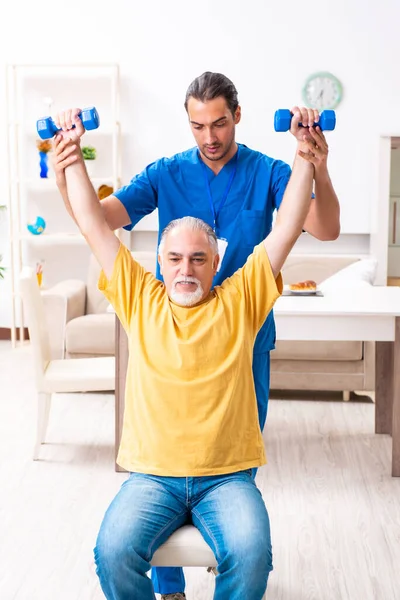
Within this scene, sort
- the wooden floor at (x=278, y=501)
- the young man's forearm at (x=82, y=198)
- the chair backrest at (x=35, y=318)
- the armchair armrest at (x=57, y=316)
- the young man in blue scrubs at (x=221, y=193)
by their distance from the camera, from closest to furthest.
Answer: the young man's forearm at (x=82, y=198)
the young man in blue scrubs at (x=221, y=193)
the wooden floor at (x=278, y=501)
the chair backrest at (x=35, y=318)
the armchair armrest at (x=57, y=316)

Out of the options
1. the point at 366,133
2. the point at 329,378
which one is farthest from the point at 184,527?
the point at 366,133

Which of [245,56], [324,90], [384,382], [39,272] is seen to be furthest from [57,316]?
[324,90]

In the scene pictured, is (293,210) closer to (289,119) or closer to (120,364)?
(289,119)

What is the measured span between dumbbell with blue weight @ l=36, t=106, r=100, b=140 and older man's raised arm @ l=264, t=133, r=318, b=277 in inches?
17.2

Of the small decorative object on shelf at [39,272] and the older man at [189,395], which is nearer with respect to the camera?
the older man at [189,395]

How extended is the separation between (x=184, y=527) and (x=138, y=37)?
459cm

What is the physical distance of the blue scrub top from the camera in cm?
208

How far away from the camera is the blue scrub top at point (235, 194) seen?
208cm

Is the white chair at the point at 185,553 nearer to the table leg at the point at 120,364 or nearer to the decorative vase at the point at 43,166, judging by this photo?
the table leg at the point at 120,364

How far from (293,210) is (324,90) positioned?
4.02 meters

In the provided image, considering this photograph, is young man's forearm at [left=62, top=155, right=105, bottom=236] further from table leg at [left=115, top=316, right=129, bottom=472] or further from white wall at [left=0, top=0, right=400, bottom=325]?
white wall at [left=0, top=0, right=400, bottom=325]

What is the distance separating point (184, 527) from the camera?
1747mm

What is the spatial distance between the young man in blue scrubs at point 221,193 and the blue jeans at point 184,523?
0.41 m

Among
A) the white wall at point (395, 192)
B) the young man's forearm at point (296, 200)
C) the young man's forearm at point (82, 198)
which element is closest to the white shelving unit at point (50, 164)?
the white wall at point (395, 192)
